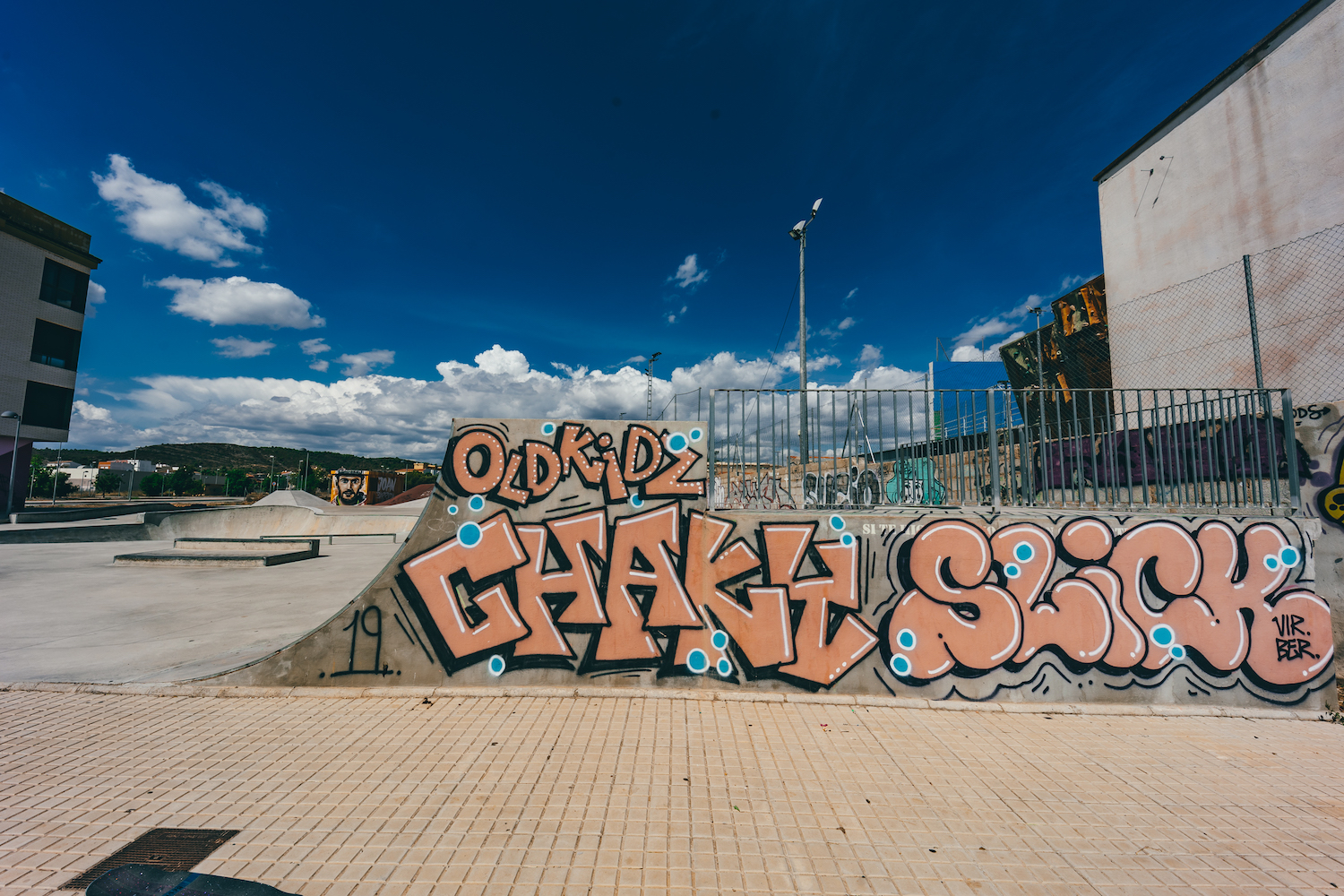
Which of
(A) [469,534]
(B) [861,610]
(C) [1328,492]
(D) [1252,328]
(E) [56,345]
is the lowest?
(B) [861,610]

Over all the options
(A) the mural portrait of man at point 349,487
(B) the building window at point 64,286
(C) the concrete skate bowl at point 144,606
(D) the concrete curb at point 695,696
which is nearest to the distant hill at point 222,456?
(A) the mural portrait of man at point 349,487

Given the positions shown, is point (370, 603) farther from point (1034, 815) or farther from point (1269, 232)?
point (1269, 232)

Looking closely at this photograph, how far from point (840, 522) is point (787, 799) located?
280 centimetres

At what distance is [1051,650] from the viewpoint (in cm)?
544

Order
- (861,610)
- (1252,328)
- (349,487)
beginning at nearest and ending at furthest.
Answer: (861,610)
(1252,328)
(349,487)

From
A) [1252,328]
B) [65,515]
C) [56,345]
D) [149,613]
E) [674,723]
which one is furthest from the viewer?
[56,345]

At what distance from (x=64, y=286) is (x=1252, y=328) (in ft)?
164

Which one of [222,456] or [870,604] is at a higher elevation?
[222,456]

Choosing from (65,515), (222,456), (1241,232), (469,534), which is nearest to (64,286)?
(65,515)

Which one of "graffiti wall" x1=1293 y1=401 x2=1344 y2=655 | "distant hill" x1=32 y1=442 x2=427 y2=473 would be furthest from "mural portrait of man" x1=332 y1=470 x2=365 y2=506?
"distant hill" x1=32 y1=442 x2=427 y2=473

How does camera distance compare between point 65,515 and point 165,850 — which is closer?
point 165,850

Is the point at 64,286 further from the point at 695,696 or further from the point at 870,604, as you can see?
the point at 870,604

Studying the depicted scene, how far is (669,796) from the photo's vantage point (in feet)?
11.8

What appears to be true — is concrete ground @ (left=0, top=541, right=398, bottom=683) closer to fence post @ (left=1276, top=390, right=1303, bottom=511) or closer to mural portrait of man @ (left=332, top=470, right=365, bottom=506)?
fence post @ (left=1276, top=390, right=1303, bottom=511)
